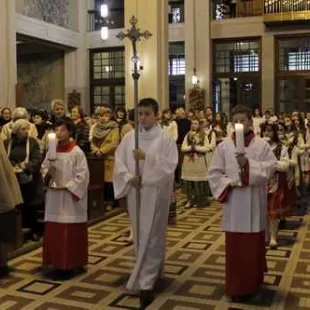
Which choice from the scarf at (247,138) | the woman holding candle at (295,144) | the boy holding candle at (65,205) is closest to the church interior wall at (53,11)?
the woman holding candle at (295,144)

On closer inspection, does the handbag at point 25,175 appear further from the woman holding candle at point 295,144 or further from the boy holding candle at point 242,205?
the woman holding candle at point 295,144

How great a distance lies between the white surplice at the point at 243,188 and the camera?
4.61 meters

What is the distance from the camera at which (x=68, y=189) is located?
17.4ft

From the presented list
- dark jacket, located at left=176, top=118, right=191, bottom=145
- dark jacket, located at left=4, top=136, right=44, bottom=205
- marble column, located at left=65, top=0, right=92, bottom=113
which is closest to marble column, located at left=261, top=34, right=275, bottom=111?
marble column, located at left=65, top=0, right=92, bottom=113

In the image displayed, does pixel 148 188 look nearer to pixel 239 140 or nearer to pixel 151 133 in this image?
pixel 151 133

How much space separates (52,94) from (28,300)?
15214 mm

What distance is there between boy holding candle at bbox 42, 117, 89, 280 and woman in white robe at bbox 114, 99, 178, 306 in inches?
27.6

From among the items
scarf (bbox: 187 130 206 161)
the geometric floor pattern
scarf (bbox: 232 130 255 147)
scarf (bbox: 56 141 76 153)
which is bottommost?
the geometric floor pattern

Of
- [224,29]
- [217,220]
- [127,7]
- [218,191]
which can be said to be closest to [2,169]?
[218,191]

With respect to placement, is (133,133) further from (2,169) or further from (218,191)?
(2,169)

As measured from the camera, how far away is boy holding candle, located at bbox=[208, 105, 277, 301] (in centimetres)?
459

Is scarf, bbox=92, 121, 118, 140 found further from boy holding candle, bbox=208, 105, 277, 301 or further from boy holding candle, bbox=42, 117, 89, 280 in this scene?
boy holding candle, bbox=208, 105, 277, 301

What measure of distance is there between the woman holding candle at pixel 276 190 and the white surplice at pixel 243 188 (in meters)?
1.86

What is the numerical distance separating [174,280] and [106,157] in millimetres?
3613
